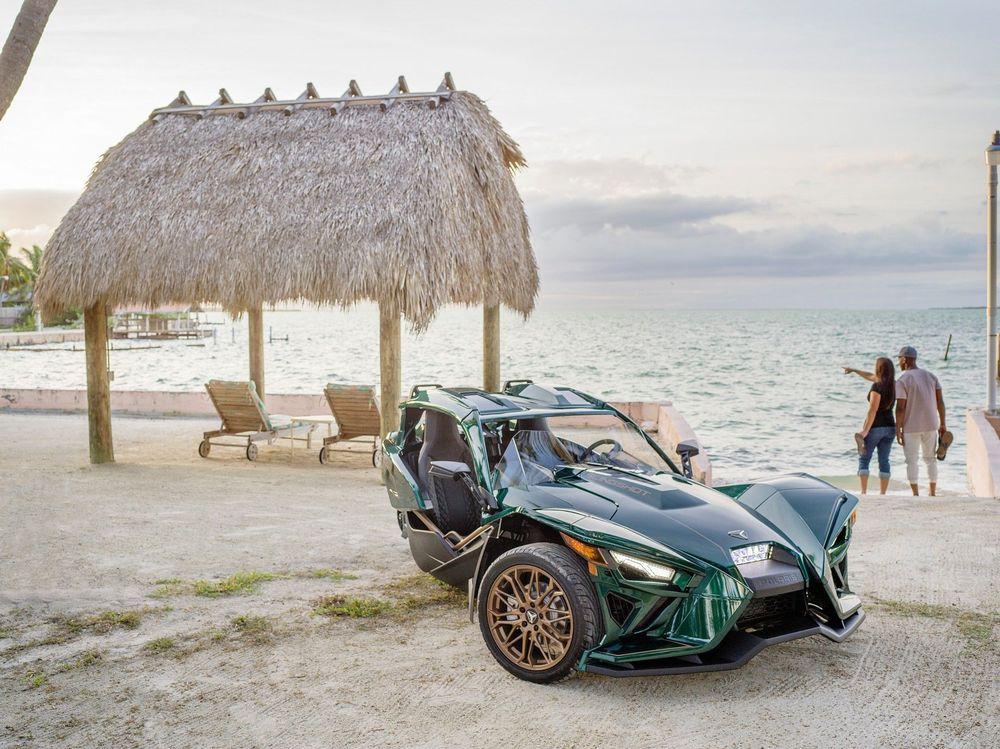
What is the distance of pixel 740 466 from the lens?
19.0 m

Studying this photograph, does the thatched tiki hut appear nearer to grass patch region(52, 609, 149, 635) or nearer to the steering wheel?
the steering wheel

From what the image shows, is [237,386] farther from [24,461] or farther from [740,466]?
[740,466]

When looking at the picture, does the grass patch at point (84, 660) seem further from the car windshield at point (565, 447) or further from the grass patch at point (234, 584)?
the car windshield at point (565, 447)

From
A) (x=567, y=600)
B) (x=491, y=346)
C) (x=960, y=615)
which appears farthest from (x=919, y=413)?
(x=567, y=600)

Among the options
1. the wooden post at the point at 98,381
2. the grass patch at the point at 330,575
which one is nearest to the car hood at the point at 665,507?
the grass patch at the point at 330,575

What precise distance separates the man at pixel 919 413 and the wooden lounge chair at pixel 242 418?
8333mm

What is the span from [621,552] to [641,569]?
0.41 ft

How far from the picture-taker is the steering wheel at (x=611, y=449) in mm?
5641

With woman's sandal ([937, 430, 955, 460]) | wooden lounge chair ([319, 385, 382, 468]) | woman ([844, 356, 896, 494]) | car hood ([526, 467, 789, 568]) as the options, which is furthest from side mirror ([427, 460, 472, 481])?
woman's sandal ([937, 430, 955, 460])

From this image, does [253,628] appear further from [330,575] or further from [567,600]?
[567,600]

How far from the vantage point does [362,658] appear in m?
4.91

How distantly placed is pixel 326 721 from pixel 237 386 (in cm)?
900

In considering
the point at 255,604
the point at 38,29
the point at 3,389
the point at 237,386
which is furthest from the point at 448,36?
the point at 3,389

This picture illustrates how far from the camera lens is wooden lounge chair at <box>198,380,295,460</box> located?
12.5 m
